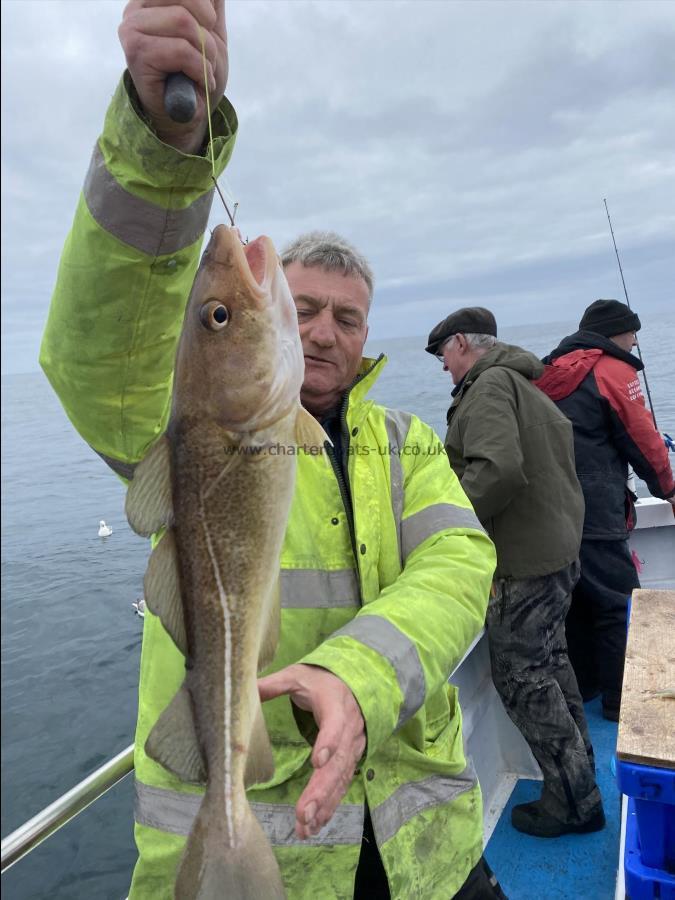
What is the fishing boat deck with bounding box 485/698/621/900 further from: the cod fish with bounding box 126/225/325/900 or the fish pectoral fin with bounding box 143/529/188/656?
the fish pectoral fin with bounding box 143/529/188/656

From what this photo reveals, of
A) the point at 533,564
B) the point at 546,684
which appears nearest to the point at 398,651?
the point at 533,564

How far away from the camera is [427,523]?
2066mm

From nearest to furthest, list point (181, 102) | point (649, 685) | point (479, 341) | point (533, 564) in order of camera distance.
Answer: point (181, 102) → point (649, 685) → point (533, 564) → point (479, 341)

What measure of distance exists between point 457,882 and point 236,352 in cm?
175

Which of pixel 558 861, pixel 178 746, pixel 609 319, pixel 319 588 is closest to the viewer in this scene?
pixel 178 746

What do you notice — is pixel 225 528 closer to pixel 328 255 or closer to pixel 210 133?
pixel 210 133

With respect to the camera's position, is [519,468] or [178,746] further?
[519,468]

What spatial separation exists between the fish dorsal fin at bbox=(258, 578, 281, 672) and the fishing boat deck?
10.6 feet

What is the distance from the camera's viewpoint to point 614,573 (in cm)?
523

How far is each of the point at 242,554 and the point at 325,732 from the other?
417 mm

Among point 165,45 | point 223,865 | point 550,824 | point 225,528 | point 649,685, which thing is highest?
point 165,45

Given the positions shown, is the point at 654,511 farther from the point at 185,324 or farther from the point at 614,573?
the point at 185,324

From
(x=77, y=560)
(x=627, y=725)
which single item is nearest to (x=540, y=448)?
(x=627, y=725)

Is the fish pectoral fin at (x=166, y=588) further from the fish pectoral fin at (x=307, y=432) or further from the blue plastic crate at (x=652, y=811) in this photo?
the blue plastic crate at (x=652, y=811)
